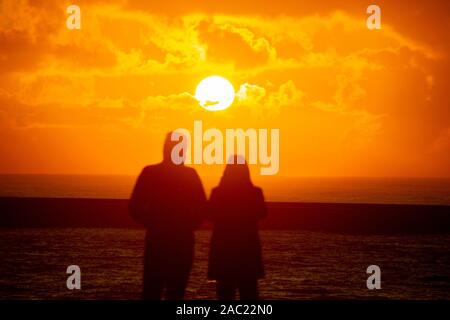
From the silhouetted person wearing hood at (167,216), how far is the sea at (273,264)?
6.57 metres

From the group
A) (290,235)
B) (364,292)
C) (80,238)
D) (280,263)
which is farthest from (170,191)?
(290,235)

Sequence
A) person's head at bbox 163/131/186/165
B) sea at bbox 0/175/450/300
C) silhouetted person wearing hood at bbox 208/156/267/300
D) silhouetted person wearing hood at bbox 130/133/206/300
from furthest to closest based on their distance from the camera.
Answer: sea at bbox 0/175/450/300
silhouetted person wearing hood at bbox 208/156/267/300
silhouetted person wearing hood at bbox 130/133/206/300
person's head at bbox 163/131/186/165

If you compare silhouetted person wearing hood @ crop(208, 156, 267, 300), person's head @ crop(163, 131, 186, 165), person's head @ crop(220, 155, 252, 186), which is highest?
person's head @ crop(163, 131, 186, 165)

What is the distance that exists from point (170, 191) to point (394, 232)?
26.6 metres

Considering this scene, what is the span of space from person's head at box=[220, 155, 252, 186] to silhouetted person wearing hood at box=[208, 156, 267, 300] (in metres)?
0.01

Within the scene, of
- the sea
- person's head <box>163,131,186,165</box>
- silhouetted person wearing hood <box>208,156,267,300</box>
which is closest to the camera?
person's head <box>163,131,186,165</box>

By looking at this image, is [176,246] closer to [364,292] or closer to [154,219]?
[154,219]

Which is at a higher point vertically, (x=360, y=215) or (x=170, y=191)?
(x=360, y=215)

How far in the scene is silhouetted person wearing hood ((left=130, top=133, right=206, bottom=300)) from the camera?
6191mm

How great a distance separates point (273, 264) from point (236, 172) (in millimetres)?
13873

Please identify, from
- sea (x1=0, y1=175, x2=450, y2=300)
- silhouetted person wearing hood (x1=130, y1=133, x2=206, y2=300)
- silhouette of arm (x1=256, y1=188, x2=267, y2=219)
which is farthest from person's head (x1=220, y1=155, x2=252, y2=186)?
sea (x1=0, y1=175, x2=450, y2=300)

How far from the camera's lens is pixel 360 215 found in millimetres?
33219

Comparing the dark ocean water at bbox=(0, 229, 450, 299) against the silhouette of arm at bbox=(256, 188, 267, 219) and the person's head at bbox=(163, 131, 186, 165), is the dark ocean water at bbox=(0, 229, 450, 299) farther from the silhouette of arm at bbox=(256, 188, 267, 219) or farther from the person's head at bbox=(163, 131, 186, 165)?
the person's head at bbox=(163, 131, 186, 165)

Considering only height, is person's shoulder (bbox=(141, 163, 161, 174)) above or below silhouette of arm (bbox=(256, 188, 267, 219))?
above
